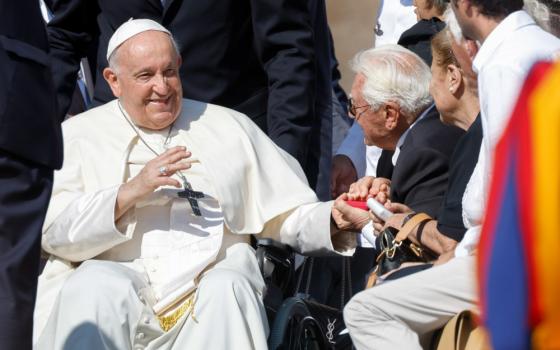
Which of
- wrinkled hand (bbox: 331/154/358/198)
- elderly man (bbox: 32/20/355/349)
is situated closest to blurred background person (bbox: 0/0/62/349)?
elderly man (bbox: 32/20/355/349)

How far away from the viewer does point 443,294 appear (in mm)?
3850

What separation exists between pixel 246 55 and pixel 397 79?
714mm

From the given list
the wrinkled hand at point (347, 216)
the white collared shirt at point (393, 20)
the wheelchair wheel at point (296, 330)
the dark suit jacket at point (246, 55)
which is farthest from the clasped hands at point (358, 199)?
Answer: the white collared shirt at point (393, 20)

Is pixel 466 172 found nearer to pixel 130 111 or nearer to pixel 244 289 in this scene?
pixel 244 289

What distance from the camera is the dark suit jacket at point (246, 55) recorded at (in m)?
5.30

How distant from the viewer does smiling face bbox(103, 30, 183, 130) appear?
4.89 meters

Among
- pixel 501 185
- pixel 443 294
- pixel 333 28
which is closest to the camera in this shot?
pixel 501 185

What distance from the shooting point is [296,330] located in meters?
4.51

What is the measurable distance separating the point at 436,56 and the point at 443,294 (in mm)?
1173

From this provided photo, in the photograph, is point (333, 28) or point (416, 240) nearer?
point (416, 240)

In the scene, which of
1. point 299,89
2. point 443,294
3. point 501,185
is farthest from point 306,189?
point 501,185

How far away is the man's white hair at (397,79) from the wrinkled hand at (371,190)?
46 cm

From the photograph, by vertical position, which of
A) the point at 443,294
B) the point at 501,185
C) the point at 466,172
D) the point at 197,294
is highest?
the point at 501,185

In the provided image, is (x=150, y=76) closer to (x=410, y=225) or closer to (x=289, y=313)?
(x=289, y=313)
